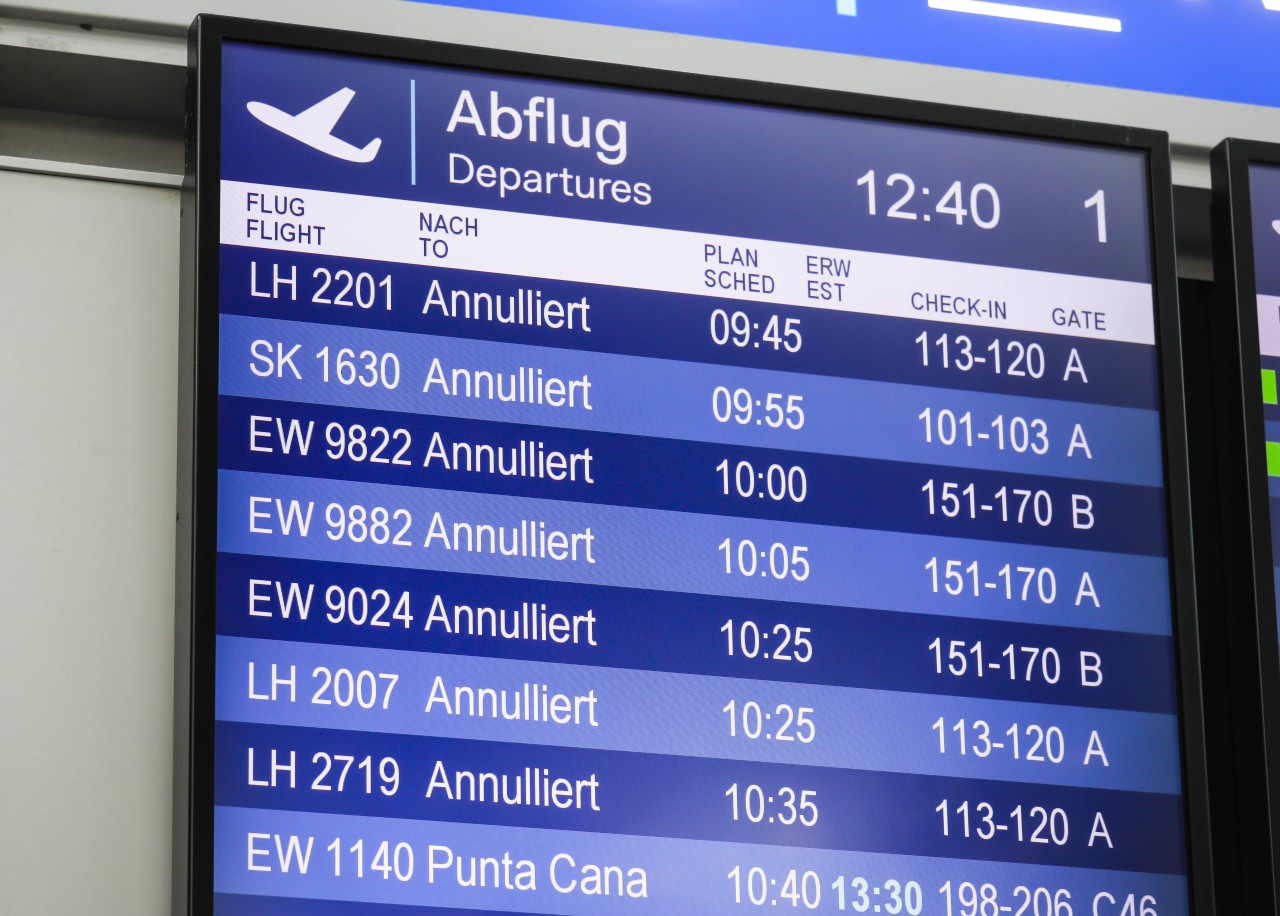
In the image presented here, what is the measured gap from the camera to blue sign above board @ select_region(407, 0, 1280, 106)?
2742 millimetres

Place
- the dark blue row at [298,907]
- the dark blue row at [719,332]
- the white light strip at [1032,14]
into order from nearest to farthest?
the dark blue row at [298,907] < the dark blue row at [719,332] < the white light strip at [1032,14]

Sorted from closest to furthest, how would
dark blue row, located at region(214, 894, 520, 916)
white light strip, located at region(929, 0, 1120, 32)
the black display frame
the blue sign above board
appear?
dark blue row, located at region(214, 894, 520, 916) < the black display frame < the blue sign above board < white light strip, located at region(929, 0, 1120, 32)

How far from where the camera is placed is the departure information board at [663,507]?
2150mm

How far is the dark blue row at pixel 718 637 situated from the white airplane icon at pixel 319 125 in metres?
0.49

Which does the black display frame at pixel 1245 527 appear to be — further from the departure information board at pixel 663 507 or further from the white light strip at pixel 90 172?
the white light strip at pixel 90 172

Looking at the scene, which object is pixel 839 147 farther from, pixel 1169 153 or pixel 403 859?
pixel 403 859

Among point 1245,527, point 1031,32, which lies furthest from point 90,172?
point 1245,527

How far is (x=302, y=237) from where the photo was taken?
228 centimetres

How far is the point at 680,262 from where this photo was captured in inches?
94.8

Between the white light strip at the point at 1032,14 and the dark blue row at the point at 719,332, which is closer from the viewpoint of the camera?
the dark blue row at the point at 719,332

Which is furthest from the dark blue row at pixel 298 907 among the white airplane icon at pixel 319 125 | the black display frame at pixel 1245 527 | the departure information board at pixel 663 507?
the black display frame at pixel 1245 527

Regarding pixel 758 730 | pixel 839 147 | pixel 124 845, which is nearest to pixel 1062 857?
pixel 758 730

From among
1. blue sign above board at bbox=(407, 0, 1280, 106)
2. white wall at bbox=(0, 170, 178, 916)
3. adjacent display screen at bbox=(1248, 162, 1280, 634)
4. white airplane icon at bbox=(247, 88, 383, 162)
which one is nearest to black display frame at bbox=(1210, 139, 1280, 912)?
adjacent display screen at bbox=(1248, 162, 1280, 634)

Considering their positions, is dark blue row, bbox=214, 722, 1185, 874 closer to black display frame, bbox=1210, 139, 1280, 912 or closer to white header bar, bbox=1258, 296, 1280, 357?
black display frame, bbox=1210, 139, 1280, 912
